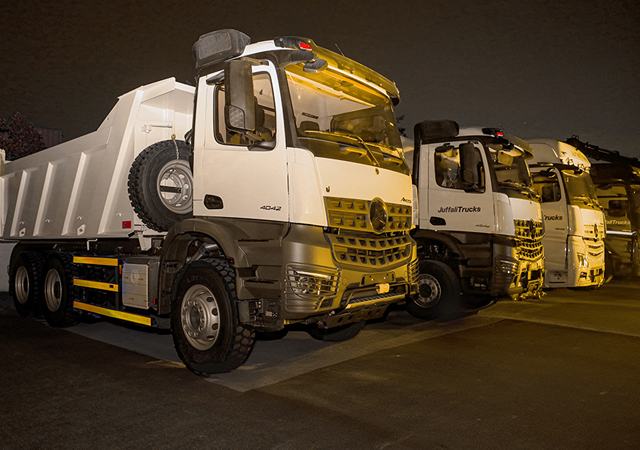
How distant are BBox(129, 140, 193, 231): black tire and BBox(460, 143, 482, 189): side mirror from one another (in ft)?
13.6

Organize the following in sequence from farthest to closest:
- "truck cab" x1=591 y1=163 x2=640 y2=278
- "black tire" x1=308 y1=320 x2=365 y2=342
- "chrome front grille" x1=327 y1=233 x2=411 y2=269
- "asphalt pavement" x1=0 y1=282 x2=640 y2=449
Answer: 1. "truck cab" x1=591 y1=163 x2=640 y2=278
2. "black tire" x1=308 y1=320 x2=365 y2=342
3. "chrome front grille" x1=327 y1=233 x2=411 y2=269
4. "asphalt pavement" x1=0 y1=282 x2=640 y2=449

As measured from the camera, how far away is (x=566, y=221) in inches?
425

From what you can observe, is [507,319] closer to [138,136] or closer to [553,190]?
[553,190]

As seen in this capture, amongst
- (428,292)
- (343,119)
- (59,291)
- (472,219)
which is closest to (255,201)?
(343,119)

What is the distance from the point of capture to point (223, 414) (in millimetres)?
4215

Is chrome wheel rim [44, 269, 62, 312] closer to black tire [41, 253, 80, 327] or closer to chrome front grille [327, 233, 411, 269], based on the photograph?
black tire [41, 253, 80, 327]

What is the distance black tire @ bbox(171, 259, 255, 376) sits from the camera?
5.09 metres

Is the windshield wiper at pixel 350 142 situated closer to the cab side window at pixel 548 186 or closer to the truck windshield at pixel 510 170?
the truck windshield at pixel 510 170

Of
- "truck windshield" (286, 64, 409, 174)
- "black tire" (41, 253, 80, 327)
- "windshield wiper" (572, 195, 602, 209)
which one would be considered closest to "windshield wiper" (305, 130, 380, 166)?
"truck windshield" (286, 64, 409, 174)

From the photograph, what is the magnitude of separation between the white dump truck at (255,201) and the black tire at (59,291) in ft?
3.76

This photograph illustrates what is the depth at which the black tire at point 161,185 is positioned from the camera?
6359mm

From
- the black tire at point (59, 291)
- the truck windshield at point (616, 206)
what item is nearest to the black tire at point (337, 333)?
the black tire at point (59, 291)

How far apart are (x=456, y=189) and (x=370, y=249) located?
13.2 feet

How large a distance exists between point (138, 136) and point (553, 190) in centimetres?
828
